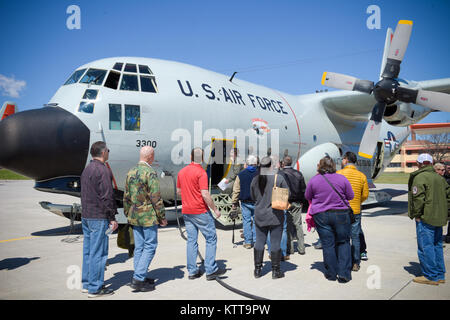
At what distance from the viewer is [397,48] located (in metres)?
10.5

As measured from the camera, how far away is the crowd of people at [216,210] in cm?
448

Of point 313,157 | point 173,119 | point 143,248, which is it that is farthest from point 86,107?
point 313,157

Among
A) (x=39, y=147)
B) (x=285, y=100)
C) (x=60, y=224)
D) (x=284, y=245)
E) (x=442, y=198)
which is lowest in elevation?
(x=60, y=224)

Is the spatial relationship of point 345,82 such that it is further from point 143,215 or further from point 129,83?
point 143,215

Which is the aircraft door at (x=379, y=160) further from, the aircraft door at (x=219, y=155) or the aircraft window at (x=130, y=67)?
the aircraft window at (x=130, y=67)

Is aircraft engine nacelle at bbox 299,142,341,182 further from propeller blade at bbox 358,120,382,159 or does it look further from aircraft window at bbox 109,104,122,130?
aircraft window at bbox 109,104,122,130

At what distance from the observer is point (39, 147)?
265 inches

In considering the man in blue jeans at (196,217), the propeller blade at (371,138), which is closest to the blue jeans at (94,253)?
the man in blue jeans at (196,217)

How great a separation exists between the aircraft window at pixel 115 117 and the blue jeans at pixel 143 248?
12.2 feet

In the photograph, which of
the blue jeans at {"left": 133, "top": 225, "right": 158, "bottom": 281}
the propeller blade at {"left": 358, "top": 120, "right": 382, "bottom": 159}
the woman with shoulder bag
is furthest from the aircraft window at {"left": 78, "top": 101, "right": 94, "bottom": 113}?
the propeller blade at {"left": 358, "top": 120, "right": 382, "bottom": 159}

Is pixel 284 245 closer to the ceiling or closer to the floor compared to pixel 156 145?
closer to the floor

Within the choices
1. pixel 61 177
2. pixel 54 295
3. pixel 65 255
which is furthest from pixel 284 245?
pixel 61 177
